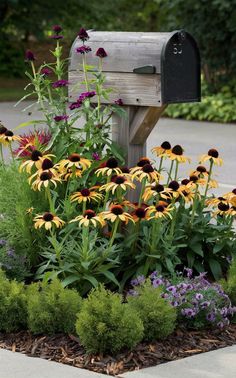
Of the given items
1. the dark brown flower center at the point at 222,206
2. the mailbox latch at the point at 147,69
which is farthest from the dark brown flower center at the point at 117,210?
the mailbox latch at the point at 147,69

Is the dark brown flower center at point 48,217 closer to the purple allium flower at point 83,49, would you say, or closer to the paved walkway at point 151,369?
the paved walkway at point 151,369

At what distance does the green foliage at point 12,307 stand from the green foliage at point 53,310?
8cm

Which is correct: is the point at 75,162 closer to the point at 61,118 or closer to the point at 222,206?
the point at 61,118

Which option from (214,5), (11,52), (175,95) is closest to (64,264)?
(175,95)

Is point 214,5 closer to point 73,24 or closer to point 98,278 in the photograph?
point 73,24

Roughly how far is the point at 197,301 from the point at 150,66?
1614 millimetres

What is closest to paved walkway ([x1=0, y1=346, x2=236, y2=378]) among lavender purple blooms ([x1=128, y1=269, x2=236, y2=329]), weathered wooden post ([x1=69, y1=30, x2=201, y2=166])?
lavender purple blooms ([x1=128, y1=269, x2=236, y2=329])

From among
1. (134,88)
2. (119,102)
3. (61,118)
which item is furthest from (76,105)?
(134,88)

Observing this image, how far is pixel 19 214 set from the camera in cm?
620

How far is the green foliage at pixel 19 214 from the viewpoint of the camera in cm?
623

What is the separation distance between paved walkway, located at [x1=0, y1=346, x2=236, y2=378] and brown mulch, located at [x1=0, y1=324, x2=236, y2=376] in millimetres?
85

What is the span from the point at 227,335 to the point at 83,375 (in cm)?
102

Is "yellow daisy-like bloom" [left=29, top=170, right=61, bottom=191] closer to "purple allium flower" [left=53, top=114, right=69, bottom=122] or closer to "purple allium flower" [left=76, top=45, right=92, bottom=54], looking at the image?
"purple allium flower" [left=53, top=114, right=69, bottom=122]

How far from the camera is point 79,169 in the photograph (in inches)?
255
